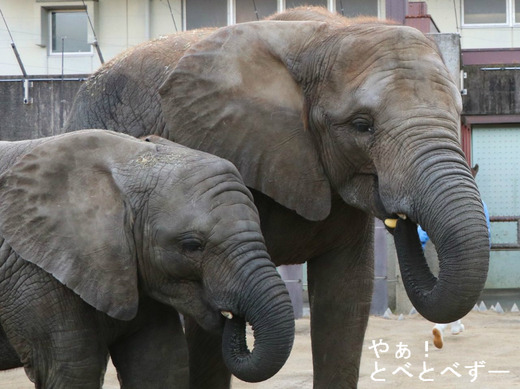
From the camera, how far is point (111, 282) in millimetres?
4703

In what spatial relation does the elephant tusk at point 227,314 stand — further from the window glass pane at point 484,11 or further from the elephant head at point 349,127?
the window glass pane at point 484,11

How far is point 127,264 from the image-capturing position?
475 cm

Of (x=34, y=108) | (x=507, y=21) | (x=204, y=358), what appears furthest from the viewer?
(x=507, y=21)

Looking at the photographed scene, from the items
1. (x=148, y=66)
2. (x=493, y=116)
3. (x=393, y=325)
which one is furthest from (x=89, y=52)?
(x=148, y=66)

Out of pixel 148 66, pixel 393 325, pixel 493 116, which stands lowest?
pixel 393 325

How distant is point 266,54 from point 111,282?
145 cm

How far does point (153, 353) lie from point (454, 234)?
121cm

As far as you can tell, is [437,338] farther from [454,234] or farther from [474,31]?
[474,31]

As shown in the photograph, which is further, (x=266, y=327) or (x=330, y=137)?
(x=330, y=137)

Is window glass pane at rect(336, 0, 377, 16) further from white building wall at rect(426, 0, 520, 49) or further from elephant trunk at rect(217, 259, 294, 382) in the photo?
elephant trunk at rect(217, 259, 294, 382)

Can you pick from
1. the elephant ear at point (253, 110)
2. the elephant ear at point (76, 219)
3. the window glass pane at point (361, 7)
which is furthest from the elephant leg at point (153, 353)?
the window glass pane at point (361, 7)

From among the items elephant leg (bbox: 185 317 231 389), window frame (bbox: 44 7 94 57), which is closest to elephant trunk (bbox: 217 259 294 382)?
elephant leg (bbox: 185 317 231 389)

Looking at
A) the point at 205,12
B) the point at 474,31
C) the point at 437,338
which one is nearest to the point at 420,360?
the point at 437,338

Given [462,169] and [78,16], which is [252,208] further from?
[78,16]
